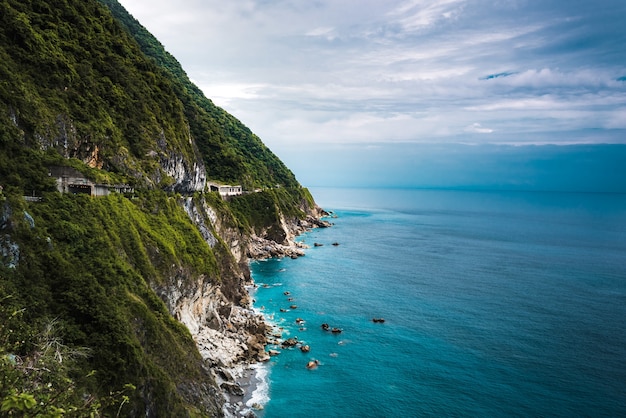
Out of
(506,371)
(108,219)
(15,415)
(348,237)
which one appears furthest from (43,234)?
(348,237)

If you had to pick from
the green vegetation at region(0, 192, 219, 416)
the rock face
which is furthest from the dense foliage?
the rock face

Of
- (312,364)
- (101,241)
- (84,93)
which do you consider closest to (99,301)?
(101,241)

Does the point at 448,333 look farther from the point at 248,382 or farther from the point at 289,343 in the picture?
the point at 248,382

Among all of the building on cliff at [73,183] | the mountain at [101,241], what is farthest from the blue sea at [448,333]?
the building on cliff at [73,183]

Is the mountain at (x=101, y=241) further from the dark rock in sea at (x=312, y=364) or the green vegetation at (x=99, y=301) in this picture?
the dark rock in sea at (x=312, y=364)

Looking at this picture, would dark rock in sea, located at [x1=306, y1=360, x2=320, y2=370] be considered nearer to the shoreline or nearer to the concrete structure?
the shoreline

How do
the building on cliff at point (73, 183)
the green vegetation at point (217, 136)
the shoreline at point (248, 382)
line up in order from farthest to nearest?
1. the green vegetation at point (217, 136)
2. the building on cliff at point (73, 183)
3. the shoreline at point (248, 382)
